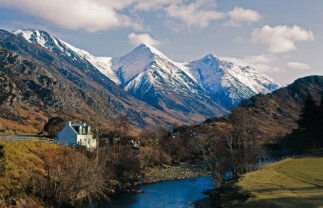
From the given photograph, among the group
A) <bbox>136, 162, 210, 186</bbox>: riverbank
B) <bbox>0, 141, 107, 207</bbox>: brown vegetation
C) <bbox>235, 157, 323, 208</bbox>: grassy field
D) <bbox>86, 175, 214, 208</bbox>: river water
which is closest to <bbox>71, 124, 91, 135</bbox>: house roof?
<bbox>136, 162, 210, 186</bbox>: riverbank

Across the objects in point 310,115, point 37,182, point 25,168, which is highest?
point 310,115

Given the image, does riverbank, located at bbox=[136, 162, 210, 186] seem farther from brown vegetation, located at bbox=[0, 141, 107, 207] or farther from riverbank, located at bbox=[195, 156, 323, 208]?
riverbank, located at bbox=[195, 156, 323, 208]

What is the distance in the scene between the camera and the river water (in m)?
54.0

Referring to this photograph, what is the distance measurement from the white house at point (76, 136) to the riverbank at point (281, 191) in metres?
45.1

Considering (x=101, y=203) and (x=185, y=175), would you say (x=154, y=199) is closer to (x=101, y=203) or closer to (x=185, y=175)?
(x=101, y=203)

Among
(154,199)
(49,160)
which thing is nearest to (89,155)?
(49,160)

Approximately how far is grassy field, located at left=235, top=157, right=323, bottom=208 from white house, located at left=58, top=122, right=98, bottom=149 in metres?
53.0

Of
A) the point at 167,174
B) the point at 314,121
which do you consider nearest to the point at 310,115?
the point at 314,121

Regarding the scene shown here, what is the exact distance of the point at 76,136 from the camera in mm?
82875

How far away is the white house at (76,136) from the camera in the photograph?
8303cm

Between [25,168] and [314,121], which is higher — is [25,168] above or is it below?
below

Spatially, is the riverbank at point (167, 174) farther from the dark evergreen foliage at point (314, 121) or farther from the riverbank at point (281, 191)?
the dark evergreen foliage at point (314, 121)

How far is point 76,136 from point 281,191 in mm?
62662

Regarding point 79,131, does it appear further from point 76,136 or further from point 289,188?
point 289,188
